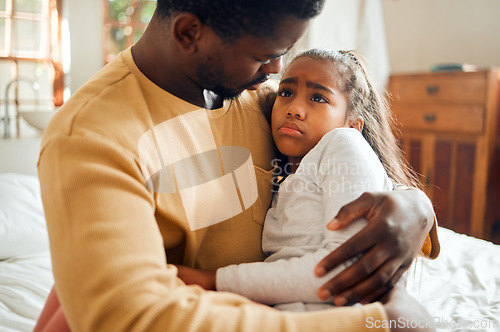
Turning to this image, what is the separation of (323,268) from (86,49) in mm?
2472

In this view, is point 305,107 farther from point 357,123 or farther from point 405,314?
point 405,314

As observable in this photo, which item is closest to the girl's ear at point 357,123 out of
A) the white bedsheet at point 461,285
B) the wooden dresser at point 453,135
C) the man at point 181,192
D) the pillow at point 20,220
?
the man at point 181,192

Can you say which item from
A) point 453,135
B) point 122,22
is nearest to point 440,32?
point 453,135

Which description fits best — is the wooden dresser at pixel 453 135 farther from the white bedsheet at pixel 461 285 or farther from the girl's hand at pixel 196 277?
the girl's hand at pixel 196 277

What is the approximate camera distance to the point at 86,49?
270 centimetres

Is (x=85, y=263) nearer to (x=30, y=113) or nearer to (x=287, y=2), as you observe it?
(x=287, y=2)

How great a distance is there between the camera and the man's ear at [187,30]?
0.78m

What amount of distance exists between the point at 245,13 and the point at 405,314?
1.91 ft

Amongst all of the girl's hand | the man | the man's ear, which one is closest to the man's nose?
the man

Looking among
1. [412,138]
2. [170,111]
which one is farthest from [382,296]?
[412,138]

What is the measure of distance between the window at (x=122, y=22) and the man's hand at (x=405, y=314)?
256cm

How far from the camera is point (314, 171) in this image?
0.96m

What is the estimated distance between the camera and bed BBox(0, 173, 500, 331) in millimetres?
1139

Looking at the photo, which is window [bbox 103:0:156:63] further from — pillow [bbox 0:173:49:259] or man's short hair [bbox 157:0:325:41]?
man's short hair [bbox 157:0:325:41]
